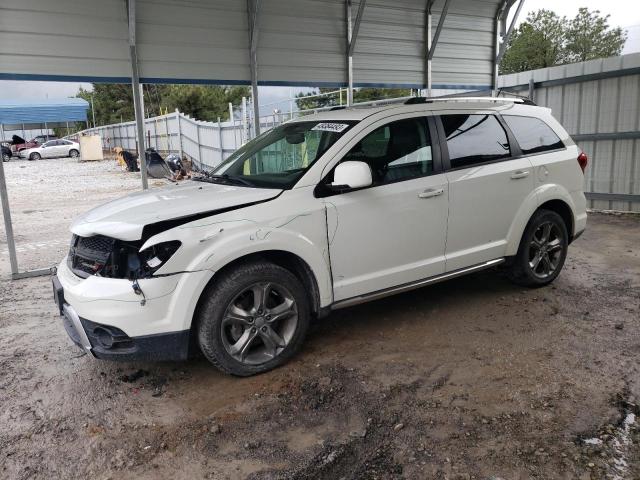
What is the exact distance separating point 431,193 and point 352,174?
0.90m

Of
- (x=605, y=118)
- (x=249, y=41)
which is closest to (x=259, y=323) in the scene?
(x=249, y=41)

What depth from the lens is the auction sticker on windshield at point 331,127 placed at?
432 centimetres

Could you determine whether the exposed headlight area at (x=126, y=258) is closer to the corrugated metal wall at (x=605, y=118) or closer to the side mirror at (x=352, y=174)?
the side mirror at (x=352, y=174)

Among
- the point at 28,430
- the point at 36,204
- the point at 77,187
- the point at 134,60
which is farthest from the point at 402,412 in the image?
the point at 77,187

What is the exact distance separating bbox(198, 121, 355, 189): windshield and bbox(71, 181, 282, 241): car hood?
0.22 m

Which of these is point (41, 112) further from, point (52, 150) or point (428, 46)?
point (428, 46)

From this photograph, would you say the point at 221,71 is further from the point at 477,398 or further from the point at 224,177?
the point at 477,398

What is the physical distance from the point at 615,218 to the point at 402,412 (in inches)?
317

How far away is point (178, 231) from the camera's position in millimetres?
3449

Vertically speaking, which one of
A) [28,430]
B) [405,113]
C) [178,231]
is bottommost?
[28,430]

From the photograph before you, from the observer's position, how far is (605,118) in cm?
998

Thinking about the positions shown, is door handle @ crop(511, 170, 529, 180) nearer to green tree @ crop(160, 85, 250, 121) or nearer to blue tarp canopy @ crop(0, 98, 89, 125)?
green tree @ crop(160, 85, 250, 121)

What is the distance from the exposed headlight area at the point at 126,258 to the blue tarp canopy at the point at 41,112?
38.4 metres

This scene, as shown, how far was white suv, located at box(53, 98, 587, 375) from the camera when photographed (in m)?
3.46
